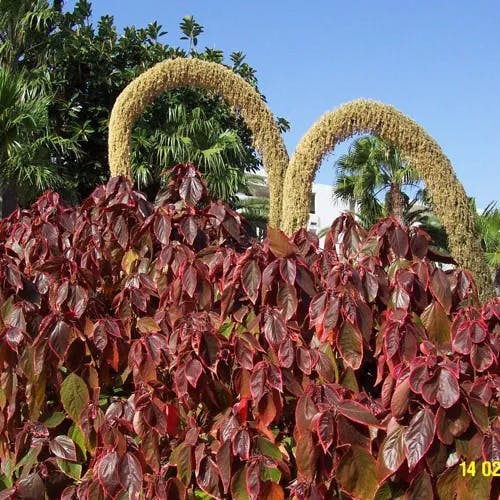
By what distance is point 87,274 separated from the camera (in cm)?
203

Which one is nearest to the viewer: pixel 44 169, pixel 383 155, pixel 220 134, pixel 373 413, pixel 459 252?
pixel 373 413

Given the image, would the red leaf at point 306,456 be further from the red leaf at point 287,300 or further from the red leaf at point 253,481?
the red leaf at point 287,300

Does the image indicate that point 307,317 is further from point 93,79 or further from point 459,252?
point 93,79

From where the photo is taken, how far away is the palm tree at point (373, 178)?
15.5m

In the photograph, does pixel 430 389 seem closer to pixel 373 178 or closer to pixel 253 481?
pixel 253 481

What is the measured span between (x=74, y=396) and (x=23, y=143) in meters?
8.58

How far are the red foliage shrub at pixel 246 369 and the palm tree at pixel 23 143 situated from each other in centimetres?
792

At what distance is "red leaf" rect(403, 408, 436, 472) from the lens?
1394mm

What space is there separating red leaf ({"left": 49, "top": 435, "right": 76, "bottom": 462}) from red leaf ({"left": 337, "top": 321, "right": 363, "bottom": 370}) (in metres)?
0.69

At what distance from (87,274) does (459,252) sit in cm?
331

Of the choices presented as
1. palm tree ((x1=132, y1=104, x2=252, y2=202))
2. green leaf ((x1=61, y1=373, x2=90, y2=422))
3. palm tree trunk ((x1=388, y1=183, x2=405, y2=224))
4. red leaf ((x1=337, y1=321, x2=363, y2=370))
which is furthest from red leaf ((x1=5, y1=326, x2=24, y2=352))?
palm tree trunk ((x1=388, y1=183, x2=405, y2=224))

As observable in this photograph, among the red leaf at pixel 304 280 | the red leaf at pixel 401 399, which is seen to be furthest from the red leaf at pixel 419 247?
the red leaf at pixel 401 399

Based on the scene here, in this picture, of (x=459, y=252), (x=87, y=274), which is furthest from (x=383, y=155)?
(x=87, y=274)

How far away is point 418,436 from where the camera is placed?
4.60 ft
